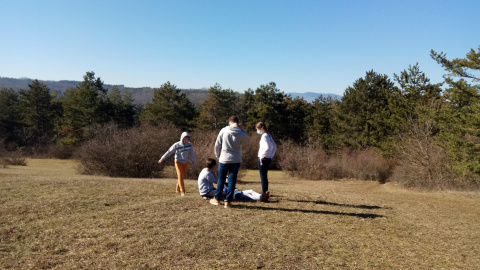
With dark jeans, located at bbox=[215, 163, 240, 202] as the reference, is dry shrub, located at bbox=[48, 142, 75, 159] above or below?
below

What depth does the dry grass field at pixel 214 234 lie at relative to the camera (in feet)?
14.6

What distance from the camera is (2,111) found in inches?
2030

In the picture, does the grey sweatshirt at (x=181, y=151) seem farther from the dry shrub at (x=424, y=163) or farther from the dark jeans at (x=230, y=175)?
the dry shrub at (x=424, y=163)

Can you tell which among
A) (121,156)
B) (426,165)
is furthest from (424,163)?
(121,156)

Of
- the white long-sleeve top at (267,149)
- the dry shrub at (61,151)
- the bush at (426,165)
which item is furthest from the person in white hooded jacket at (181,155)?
the dry shrub at (61,151)

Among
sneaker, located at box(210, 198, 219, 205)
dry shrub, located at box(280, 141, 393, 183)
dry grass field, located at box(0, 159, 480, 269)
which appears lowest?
dry shrub, located at box(280, 141, 393, 183)

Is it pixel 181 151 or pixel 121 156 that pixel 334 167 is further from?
pixel 181 151

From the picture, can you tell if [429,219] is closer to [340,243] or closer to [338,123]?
[340,243]

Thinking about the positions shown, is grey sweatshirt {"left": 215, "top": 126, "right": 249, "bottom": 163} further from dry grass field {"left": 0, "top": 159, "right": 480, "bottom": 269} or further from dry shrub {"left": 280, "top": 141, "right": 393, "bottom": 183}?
dry shrub {"left": 280, "top": 141, "right": 393, "bottom": 183}

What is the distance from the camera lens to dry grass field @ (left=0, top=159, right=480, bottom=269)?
14.6 ft

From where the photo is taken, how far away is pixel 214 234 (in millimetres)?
5375

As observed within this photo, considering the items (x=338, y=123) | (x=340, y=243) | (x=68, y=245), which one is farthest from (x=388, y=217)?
(x=338, y=123)

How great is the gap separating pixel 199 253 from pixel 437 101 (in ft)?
79.0

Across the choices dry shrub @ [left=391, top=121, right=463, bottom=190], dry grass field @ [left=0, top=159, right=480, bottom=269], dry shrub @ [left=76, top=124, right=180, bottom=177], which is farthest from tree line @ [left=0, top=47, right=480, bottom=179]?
dry grass field @ [left=0, top=159, right=480, bottom=269]
